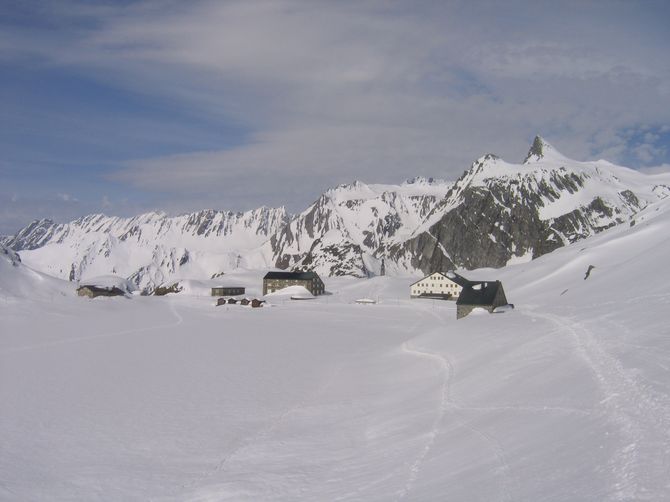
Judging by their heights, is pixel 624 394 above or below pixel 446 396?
above

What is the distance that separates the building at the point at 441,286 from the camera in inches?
4498

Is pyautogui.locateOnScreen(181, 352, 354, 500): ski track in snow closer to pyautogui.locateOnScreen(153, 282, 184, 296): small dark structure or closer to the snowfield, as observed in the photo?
the snowfield

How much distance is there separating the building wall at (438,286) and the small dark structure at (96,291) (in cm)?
6207

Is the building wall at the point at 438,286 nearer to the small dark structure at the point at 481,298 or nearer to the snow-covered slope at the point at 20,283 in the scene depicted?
the small dark structure at the point at 481,298

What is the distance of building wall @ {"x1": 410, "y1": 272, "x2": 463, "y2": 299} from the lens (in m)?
114

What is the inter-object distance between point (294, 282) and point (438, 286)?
3544cm

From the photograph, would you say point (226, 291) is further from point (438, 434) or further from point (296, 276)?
point (438, 434)

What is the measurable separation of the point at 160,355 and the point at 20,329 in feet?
67.2

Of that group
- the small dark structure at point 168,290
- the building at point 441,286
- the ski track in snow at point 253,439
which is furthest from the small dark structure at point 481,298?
the small dark structure at point 168,290

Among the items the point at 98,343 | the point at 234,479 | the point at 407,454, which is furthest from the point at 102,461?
the point at 98,343

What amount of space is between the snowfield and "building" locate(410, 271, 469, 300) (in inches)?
2660

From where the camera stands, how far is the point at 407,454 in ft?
53.7

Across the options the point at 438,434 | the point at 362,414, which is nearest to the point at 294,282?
the point at 362,414

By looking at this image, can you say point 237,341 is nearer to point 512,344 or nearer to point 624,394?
point 512,344
